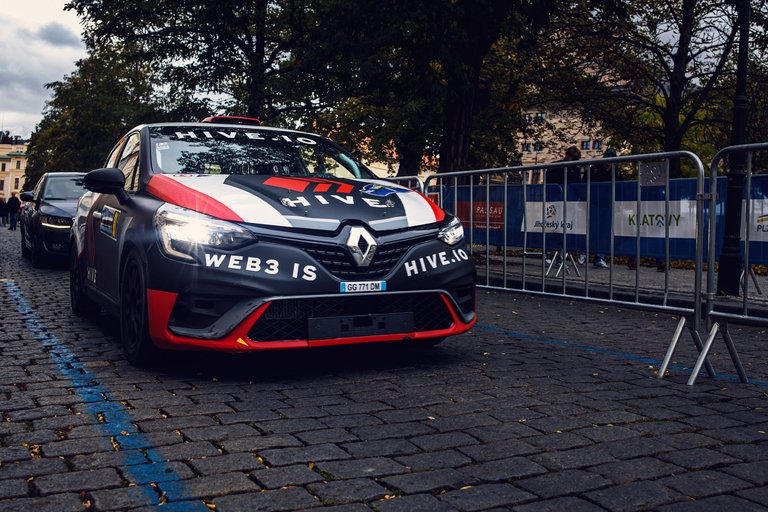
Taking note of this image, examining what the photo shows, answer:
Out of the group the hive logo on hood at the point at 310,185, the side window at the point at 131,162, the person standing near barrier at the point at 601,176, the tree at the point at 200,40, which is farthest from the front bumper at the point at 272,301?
the tree at the point at 200,40

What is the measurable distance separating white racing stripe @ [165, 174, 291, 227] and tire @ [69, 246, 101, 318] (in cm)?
271

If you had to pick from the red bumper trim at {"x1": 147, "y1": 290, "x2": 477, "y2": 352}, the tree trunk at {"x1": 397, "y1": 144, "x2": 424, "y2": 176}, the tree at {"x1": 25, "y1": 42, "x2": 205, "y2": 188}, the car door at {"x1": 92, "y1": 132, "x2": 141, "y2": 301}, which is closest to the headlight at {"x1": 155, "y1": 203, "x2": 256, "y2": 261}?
the red bumper trim at {"x1": 147, "y1": 290, "x2": 477, "y2": 352}

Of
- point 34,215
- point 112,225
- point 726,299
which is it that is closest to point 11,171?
point 34,215

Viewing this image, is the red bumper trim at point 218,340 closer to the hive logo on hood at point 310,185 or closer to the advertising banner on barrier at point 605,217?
the hive logo on hood at point 310,185

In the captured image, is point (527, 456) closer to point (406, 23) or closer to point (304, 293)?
point (304, 293)

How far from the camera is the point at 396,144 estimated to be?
32.9 m

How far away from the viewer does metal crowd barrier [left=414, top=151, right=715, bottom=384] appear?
621cm

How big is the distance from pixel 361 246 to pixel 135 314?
5.08ft

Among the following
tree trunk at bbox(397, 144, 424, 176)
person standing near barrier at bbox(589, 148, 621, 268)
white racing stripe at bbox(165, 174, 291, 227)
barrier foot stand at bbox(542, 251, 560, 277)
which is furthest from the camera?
tree trunk at bbox(397, 144, 424, 176)

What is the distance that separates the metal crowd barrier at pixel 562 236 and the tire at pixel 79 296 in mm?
3974

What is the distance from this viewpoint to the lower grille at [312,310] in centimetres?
Result: 516

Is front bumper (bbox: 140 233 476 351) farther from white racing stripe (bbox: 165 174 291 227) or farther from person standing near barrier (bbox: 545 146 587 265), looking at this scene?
person standing near barrier (bbox: 545 146 587 265)

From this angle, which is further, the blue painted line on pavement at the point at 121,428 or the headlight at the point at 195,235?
the headlight at the point at 195,235

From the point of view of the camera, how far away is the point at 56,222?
14.2 m
